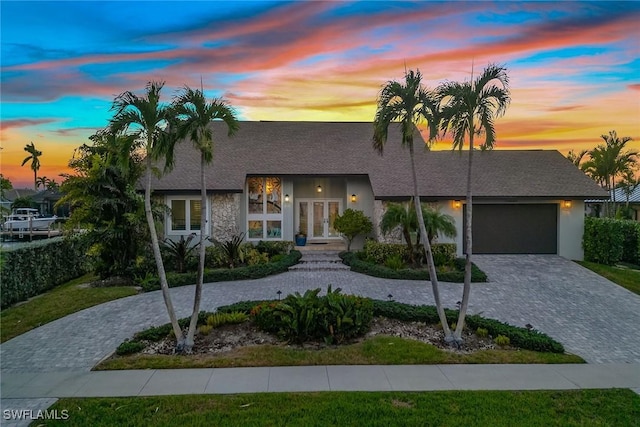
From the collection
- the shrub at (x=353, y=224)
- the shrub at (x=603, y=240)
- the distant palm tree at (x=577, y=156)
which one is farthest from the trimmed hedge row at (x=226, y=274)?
the distant palm tree at (x=577, y=156)

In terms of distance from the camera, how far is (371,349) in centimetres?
710

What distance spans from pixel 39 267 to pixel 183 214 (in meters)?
5.59

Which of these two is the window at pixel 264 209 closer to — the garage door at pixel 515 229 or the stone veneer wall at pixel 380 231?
the stone veneer wall at pixel 380 231

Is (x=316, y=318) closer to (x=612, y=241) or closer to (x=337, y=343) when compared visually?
(x=337, y=343)

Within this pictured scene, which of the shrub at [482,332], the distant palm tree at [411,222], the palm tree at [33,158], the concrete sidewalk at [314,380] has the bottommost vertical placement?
the concrete sidewalk at [314,380]

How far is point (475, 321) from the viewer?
841 centimetres

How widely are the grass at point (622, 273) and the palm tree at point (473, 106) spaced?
8.93 m

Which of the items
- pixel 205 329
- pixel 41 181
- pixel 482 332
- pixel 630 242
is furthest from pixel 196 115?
pixel 41 181

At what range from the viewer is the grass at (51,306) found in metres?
8.98

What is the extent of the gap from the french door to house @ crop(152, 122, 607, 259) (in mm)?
52

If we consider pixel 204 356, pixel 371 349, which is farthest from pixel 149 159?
pixel 371 349

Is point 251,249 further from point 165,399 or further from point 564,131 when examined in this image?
point 564,131

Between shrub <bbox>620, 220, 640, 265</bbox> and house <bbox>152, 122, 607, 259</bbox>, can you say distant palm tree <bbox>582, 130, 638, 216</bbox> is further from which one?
shrub <bbox>620, 220, 640, 265</bbox>

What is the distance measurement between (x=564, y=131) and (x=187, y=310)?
19.4 metres
